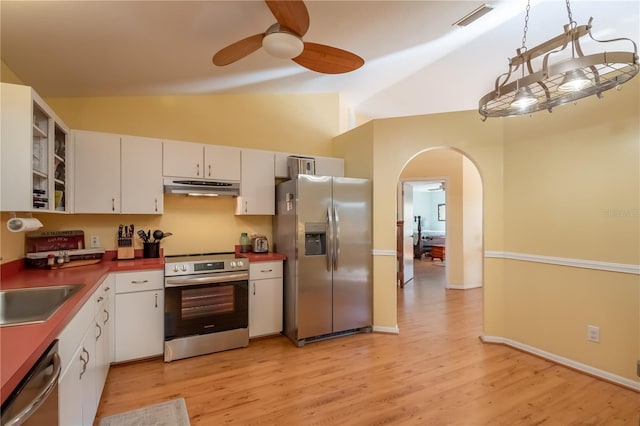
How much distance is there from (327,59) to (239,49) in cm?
60

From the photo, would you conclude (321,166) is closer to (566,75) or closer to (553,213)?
(553,213)

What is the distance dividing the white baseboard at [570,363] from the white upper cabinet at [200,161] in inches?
131

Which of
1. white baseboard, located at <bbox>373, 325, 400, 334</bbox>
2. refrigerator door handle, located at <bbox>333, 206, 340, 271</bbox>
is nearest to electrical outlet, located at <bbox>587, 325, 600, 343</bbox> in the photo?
white baseboard, located at <bbox>373, 325, 400, 334</bbox>

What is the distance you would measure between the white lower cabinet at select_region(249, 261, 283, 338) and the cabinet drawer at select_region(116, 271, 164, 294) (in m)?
0.87

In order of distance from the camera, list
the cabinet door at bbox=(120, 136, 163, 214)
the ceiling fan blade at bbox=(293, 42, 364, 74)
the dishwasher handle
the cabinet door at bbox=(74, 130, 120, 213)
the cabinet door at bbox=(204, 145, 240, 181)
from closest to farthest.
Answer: the dishwasher handle
the ceiling fan blade at bbox=(293, 42, 364, 74)
the cabinet door at bbox=(74, 130, 120, 213)
the cabinet door at bbox=(120, 136, 163, 214)
the cabinet door at bbox=(204, 145, 240, 181)

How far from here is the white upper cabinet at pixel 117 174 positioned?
2.84 m

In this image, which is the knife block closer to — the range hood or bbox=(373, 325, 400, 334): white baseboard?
the range hood

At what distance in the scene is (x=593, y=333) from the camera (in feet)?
8.70

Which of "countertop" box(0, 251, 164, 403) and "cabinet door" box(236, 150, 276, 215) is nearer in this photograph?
"countertop" box(0, 251, 164, 403)

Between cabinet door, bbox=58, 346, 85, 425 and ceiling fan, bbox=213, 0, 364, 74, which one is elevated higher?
ceiling fan, bbox=213, 0, 364, 74

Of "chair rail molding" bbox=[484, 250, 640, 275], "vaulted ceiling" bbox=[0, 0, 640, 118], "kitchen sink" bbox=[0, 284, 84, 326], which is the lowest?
"kitchen sink" bbox=[0, 284, 84, 326]

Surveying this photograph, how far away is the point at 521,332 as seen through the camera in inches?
124

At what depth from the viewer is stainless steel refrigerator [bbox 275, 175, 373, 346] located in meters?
3.26

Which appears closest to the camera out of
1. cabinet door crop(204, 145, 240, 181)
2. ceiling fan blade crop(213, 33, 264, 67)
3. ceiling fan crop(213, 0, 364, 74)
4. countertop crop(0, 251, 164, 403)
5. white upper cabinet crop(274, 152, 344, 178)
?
countertop crop(0, 251, 164, 403)
